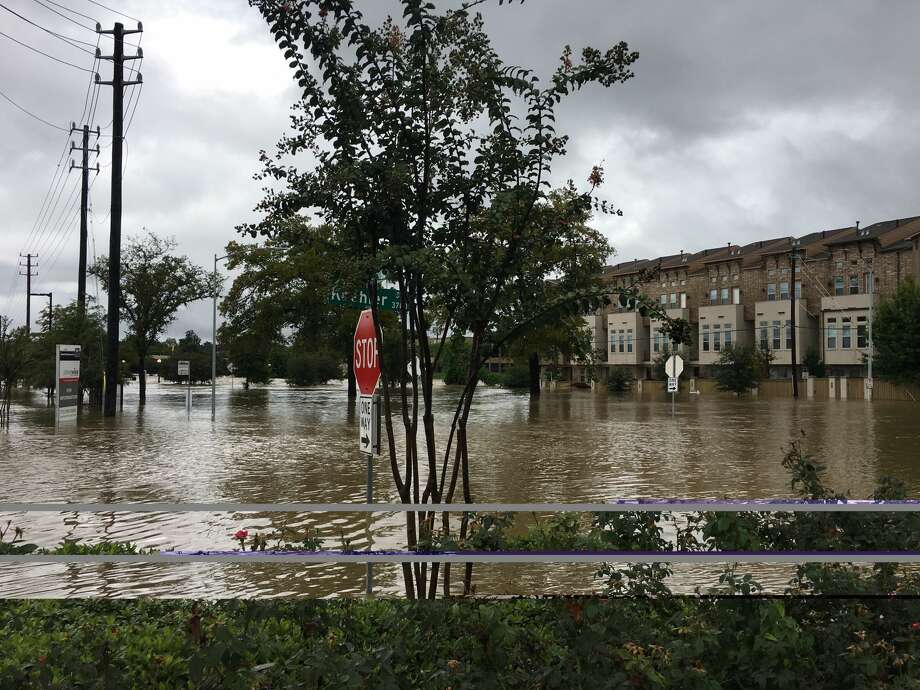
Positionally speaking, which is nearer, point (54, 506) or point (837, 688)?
point (54, 506)

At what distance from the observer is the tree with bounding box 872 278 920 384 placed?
43.6 meters

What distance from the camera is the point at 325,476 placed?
14.7 metres

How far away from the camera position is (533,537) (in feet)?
17.3

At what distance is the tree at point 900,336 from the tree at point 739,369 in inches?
568

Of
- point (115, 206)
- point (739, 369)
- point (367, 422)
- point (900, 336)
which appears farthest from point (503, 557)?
point (739, 369)

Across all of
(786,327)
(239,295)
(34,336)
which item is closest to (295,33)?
(239,295)

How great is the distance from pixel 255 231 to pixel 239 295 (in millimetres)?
42127

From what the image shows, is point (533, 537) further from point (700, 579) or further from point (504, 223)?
point (504, 223)

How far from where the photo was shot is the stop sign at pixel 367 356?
16.9 feet

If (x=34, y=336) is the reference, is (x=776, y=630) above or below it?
below

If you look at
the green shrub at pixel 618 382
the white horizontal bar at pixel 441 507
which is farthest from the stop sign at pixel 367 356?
the green shrub at pixel 618 382

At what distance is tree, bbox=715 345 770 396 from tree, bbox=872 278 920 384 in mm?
14424

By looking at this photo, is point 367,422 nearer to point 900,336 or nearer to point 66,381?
point 66,381

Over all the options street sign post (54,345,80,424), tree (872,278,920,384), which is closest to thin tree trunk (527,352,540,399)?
tree (872,278,920,384)
